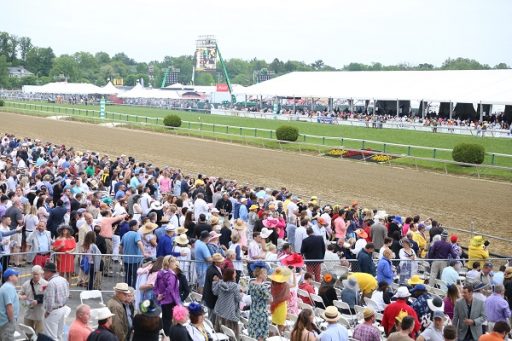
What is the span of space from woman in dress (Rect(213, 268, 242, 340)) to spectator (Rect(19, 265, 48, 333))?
7.23 ft

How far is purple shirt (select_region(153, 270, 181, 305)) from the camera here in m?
9.40

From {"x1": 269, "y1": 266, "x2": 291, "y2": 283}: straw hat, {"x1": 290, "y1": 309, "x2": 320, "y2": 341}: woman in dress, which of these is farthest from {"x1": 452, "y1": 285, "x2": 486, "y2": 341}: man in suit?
{"x1": 290, "y1": 309, "x2": 320, "y2": 341}: woman in dress

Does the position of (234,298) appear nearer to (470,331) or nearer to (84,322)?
(84,322)

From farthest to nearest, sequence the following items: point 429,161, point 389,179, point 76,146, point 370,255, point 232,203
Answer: point 76,146
point 429,161
point 389,179
point 232,203
point 370,255

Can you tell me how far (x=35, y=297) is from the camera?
8.96 m

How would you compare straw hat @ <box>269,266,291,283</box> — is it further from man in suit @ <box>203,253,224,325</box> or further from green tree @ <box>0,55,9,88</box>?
green tree @ <box>0,55,9,88</box>

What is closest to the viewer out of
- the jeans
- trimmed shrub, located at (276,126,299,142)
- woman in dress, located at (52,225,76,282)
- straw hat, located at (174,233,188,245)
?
woman in dress, located at (52,225,76,282)

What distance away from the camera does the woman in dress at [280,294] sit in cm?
943

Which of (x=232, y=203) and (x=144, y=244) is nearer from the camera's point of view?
(x=144, y=244)

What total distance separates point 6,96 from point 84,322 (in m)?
102

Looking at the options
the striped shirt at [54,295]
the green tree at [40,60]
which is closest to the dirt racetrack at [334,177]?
the striped shirt at [54,295]

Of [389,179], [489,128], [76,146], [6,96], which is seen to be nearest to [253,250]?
[389,179]

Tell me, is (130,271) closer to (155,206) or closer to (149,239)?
(149,239)

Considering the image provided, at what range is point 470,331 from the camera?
9961mm
